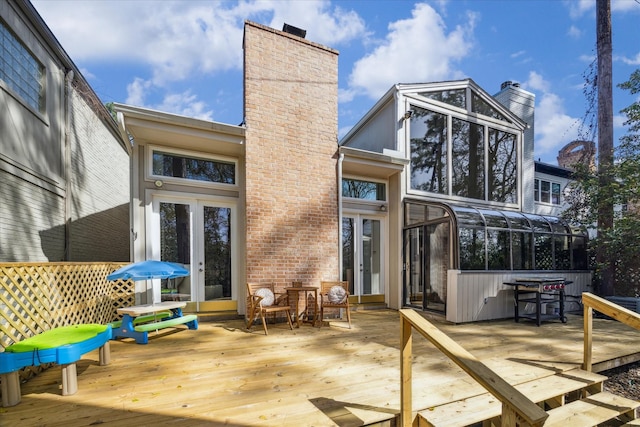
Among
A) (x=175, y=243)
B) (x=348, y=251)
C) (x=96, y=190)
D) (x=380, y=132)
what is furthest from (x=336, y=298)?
(x=96, y=190)

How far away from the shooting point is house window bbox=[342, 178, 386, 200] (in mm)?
7137

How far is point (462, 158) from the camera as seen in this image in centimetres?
787

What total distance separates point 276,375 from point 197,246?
3451 mm

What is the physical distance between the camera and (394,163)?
6.68 metres

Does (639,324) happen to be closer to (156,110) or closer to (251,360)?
(251,360)

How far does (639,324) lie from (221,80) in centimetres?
1018

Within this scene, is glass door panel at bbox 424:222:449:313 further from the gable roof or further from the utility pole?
the utility pole

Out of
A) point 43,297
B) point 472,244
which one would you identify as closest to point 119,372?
point 43,297

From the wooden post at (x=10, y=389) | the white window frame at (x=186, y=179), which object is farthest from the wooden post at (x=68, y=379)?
the white window frame at (x=186, y=179)

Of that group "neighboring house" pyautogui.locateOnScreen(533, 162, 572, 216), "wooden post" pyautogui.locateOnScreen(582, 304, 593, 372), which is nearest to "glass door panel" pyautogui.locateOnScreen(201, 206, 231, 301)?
"wooden post" pyautogui.locateOnScreen(582, 304, 593, 372)

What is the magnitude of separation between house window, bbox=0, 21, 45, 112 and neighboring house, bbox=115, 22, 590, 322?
2.08 m

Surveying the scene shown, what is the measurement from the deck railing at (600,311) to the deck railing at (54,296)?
6106 mm

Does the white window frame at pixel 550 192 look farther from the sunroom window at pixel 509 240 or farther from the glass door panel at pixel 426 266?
the glass door panel at pixel 426 266

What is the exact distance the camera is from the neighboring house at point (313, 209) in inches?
213
